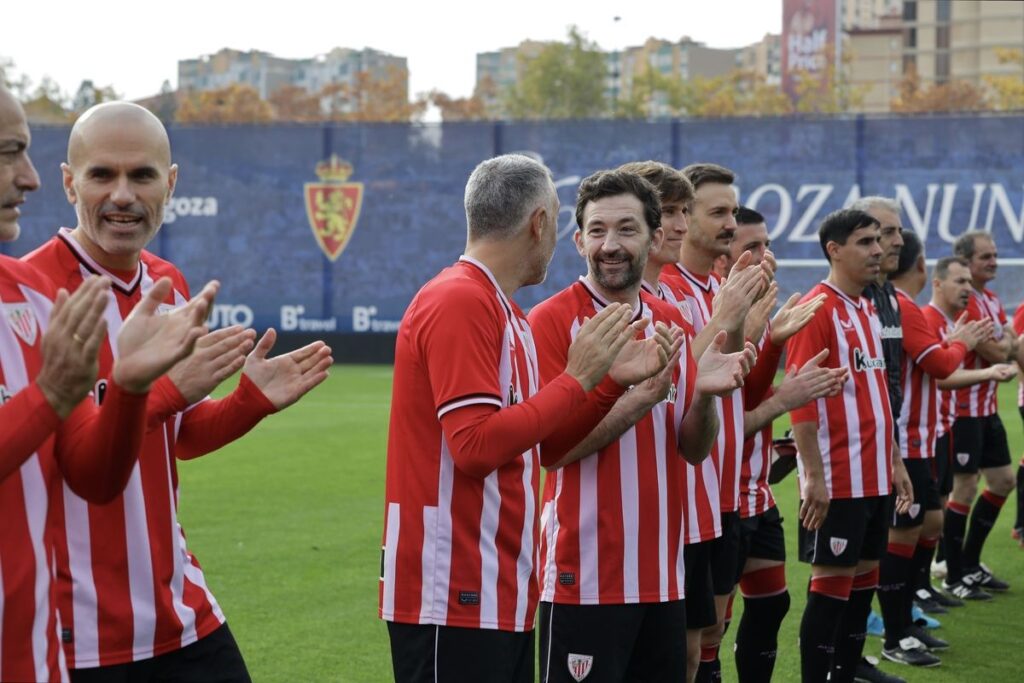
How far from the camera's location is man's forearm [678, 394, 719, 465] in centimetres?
453

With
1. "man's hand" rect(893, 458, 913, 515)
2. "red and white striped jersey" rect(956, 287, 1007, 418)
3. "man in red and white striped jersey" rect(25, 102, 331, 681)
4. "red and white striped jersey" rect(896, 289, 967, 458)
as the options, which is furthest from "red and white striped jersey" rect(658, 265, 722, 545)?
"red and white striped jersey" rect(956, 287, 1007, 418)

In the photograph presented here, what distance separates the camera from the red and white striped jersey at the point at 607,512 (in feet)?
14.3

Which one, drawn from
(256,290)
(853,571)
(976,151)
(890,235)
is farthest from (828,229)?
(256,290)

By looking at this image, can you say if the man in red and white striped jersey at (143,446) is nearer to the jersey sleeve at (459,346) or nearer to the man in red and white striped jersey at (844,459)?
the jersey sleeve at (459,346)

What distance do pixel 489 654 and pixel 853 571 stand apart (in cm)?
297

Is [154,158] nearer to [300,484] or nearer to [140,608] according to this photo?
[140,608]

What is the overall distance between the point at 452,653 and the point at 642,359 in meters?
1.05

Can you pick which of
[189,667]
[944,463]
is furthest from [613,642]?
[944,463]

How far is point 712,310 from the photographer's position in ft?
17.6

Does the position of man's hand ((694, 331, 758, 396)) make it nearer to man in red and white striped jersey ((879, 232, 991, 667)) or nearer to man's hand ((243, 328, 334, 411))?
man's hand ((243, 328, 334, 411))

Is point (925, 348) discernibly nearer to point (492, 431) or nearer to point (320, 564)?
point (320, 564)

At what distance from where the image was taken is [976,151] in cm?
2198

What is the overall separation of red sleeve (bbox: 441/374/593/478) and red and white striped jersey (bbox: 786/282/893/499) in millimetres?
2786

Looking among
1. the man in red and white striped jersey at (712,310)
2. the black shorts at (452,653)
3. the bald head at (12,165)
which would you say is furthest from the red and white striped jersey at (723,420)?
the bald head at (12,165)
